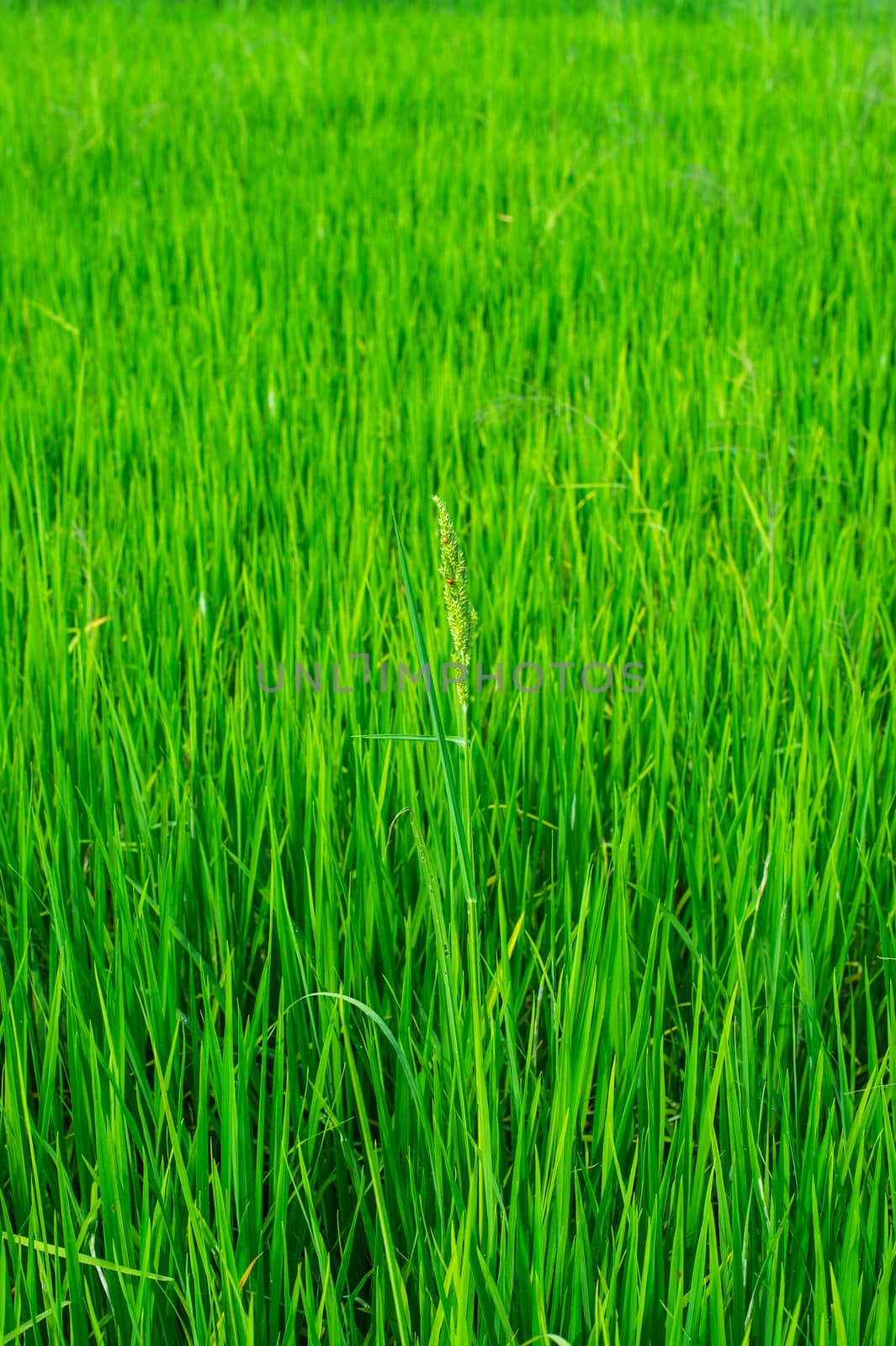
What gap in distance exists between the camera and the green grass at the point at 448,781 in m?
0.74

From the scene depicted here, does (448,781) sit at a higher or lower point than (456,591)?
lower

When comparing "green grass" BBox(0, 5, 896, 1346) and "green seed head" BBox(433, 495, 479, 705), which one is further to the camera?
"green grass" BBox(0, 5, 896, 1346)

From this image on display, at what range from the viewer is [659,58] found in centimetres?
504

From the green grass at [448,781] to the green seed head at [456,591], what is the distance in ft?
0.10

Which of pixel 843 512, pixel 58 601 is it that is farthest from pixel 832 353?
pixel 58 601

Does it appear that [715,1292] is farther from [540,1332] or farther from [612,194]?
[612,194]

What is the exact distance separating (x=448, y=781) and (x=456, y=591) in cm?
11

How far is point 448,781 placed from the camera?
2.09 feet

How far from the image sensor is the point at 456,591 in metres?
0.59

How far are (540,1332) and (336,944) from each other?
0.38 meters

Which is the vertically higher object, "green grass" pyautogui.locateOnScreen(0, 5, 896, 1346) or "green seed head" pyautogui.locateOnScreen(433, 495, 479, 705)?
"green seed head" pyautogui.locateOnScreen(433, 495, 479, 705)

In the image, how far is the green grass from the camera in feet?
2.41

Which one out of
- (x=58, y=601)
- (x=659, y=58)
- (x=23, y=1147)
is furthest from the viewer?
(x=659, y=58)

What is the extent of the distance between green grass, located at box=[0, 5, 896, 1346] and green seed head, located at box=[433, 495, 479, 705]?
3cm
